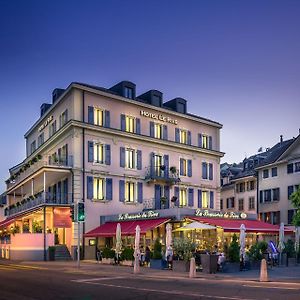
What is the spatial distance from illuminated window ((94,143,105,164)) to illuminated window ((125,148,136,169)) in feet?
9.44

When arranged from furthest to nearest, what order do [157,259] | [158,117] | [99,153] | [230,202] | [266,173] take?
[230,202], [266,173], [158,117], [99,153], [157,259]

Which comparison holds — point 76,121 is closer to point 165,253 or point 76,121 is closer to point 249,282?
point 165,253

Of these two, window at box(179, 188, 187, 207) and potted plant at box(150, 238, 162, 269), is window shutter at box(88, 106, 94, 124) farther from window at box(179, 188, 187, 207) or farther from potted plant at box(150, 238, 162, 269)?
potted plant at box(150, 238, 162, 269)

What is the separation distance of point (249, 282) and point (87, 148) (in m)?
24.8

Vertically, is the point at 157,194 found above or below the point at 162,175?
below

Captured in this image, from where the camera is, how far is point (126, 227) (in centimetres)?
3850

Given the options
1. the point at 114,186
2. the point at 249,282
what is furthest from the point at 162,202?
the point at 249,282

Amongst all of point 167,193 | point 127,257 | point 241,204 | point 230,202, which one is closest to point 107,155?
point 167,193

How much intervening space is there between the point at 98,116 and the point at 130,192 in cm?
779

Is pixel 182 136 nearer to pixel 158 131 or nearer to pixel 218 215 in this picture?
pixel 158 131

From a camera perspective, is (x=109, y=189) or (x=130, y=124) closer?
(x=109, y=189)

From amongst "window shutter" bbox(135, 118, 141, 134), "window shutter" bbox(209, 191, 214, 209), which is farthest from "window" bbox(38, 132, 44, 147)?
"window shutter" bbox(209, 191, 214, 209)

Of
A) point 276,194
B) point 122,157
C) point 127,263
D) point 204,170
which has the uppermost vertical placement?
point 122,157

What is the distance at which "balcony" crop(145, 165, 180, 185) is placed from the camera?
1889 inches
